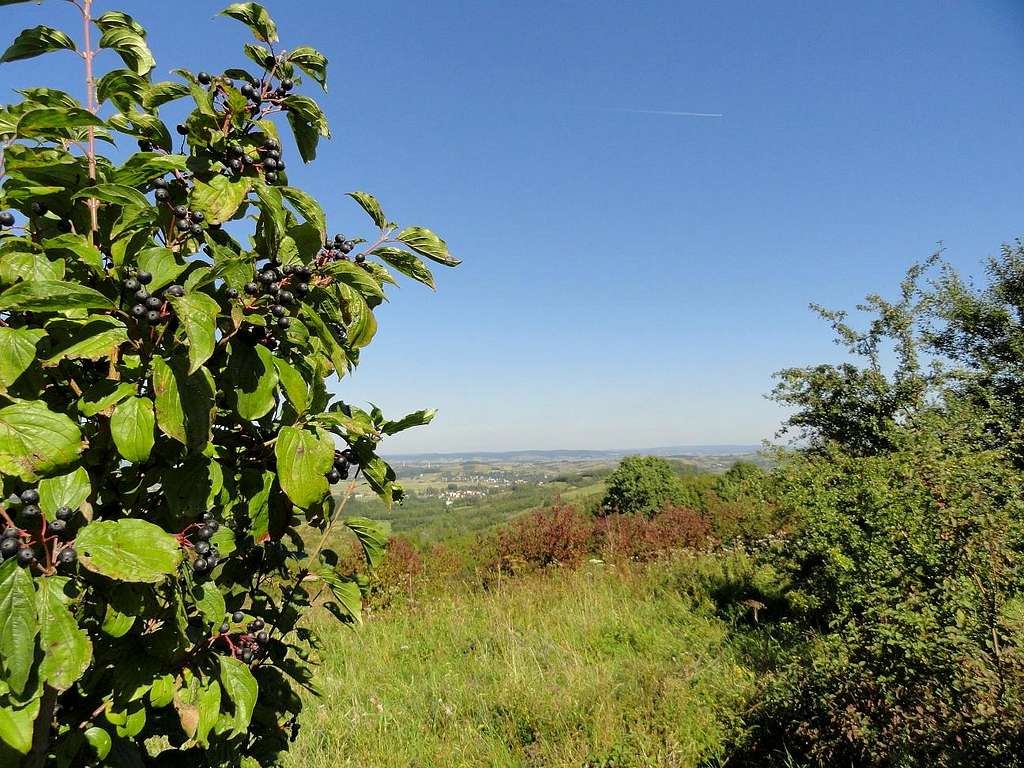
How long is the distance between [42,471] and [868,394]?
16.4 meters

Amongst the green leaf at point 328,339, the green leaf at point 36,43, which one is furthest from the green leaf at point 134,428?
the green leaf at point 36,43

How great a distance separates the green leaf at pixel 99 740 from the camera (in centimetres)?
138

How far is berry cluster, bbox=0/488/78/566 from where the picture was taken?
3.44ft

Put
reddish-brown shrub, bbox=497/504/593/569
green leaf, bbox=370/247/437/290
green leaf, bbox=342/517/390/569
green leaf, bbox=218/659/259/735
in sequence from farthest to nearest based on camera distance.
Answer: reddish-brown shrub, bbox=497/504/593/569
green leaf, bbox=342/517/390/569
green leaf, bbox=370/247/437/290
green leaf, bbox=218/659/259/735

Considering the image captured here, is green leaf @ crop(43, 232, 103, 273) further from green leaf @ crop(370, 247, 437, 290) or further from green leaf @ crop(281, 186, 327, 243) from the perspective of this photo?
green leaf @ crop(370, 247, 437, 290)

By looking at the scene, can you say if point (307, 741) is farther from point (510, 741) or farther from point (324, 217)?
point (324, 217)

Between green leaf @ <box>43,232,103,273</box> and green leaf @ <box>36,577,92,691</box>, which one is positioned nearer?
green leaf @ <box>36,577,92,691</box>

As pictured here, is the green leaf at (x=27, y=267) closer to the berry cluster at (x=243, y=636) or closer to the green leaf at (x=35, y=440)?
the green leaf at (x=35, y=440)

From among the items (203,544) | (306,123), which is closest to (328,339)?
(203,544)

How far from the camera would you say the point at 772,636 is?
605 centimetres

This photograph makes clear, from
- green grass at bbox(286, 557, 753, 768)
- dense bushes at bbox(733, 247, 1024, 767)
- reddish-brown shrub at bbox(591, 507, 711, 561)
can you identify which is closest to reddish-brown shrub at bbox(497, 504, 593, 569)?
reddish-brown shrub at bbox(591, 507, 711, 561)

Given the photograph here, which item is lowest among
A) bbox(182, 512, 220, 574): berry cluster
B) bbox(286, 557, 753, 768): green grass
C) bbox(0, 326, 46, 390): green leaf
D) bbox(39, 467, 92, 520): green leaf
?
bbox(286, 557, 753, 768): green grass

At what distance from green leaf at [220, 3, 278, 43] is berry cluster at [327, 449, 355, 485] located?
1.27m

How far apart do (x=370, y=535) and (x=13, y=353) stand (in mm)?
1149
